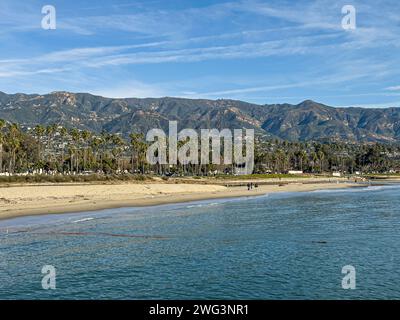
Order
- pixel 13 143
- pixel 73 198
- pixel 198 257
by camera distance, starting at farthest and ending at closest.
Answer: pixel 13 143 → pixel 73 198 → pixel 198 257

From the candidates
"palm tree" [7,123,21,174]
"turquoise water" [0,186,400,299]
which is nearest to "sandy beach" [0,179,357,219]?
"turquoise water" [0,186,400,299]

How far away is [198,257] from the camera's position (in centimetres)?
2938

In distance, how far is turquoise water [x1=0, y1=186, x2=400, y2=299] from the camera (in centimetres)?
2197

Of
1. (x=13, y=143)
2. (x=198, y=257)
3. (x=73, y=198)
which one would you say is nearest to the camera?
(x=198, y=257)

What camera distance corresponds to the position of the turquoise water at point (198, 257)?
21969 mm

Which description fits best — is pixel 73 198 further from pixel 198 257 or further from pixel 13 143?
pixel 13 143

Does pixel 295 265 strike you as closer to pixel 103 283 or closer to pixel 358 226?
pixel 103 283

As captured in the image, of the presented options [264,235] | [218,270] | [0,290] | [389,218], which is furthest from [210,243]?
[389,218]

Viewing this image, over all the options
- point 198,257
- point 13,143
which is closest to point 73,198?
point 198,257

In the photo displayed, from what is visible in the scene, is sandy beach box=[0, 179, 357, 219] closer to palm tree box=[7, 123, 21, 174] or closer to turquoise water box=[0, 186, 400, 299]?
turquoise water box=[0, 186, 400, 299]

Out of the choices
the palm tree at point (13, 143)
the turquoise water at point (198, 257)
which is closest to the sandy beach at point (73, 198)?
the turquoise water at point (198, 257)
